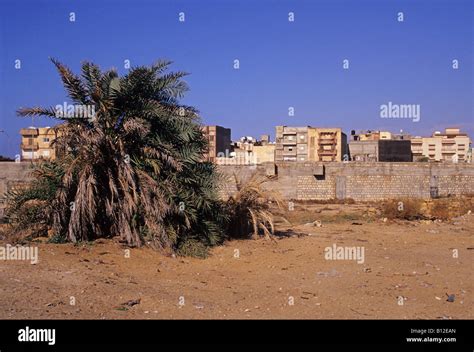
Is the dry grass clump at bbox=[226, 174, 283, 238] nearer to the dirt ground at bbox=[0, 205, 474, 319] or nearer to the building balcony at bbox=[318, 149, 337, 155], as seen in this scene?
the dirt ground at bbox=[0, 205, 474, 319]

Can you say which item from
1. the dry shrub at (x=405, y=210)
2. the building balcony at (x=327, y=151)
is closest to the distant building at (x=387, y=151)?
the building balcony at (x=327, y=151)

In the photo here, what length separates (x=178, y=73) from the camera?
501 inches

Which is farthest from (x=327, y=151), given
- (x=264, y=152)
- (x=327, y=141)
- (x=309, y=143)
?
(x=264, y=152)

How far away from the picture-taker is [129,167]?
37.4ft

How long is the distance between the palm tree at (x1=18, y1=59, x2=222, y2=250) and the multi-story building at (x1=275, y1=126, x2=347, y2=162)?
58255 millimetres

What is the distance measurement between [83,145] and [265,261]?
15.0ft

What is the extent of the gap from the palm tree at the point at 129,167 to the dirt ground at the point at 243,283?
2.15 feet

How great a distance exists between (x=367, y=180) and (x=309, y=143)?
42.5 meters

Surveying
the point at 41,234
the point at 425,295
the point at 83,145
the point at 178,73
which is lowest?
the point at 425,295

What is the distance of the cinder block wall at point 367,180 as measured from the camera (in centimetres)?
3066

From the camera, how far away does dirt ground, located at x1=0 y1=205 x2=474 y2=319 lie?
7457mm

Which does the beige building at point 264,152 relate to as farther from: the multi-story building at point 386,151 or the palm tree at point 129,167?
the palm tree at point 129,167
